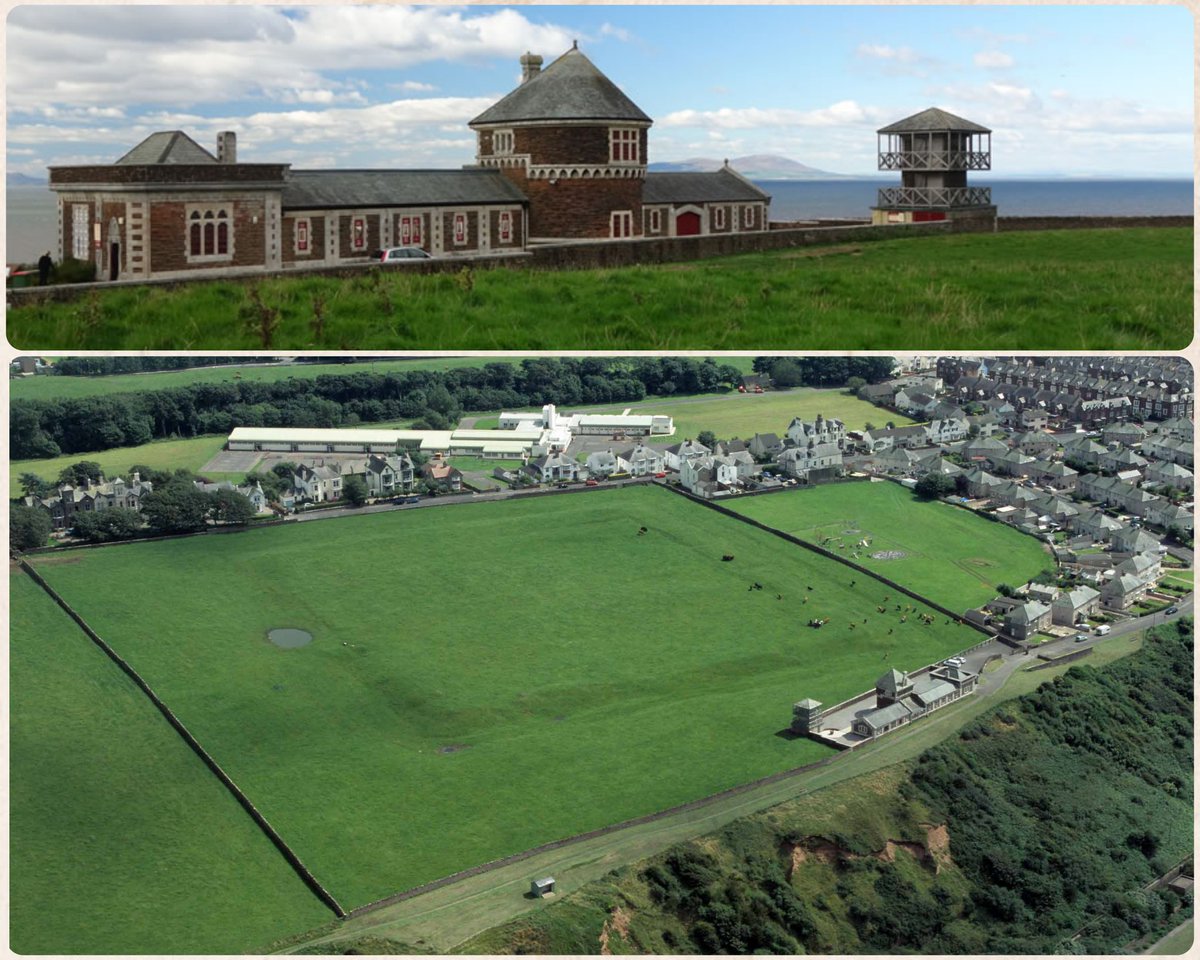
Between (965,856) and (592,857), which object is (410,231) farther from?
(965,856)

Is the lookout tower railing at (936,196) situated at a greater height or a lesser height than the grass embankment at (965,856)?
greater

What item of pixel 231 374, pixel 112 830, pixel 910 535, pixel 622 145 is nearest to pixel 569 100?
pixel 622 145

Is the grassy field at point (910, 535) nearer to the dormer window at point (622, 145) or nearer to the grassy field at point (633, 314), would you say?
the grassy field at point (633, 314)

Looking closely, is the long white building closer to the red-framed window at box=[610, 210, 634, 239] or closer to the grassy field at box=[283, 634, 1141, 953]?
the grassy field at box=[283, 634, 1141, 953]

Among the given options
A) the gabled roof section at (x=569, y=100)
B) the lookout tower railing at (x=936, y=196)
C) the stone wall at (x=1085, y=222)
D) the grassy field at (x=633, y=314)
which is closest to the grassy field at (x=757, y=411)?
the grassy field at (x=633, y=314)

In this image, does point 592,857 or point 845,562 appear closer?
point 592,857

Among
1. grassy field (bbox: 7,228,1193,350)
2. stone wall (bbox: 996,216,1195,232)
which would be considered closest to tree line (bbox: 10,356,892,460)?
grassy field (bbox: 7,228,1193,350)

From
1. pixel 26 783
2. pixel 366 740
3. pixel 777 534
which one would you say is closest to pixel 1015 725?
pixel 777 534
